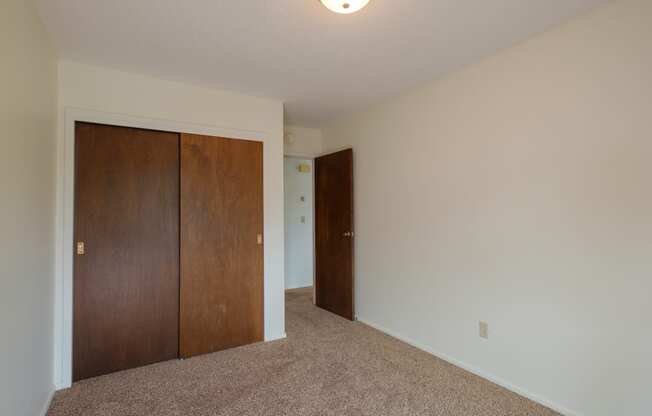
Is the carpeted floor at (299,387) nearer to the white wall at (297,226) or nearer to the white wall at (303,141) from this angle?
the white wall at (303,141)

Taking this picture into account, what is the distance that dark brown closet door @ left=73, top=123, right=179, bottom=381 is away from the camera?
2.53 metres

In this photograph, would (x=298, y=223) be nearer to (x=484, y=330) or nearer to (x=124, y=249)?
(x=124, y=249)

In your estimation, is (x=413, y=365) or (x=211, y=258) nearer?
(x=413, y=365)

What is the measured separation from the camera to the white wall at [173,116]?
2.43 m

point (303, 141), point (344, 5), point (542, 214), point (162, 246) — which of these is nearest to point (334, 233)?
point (303, 141)

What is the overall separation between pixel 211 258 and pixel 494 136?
251cm

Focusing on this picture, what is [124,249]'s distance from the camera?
2.67 meters

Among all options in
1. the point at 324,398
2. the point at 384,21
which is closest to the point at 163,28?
the point at 384,21

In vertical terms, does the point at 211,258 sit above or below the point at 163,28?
below

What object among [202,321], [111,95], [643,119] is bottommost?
[202,321]

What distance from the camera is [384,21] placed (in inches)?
78.7

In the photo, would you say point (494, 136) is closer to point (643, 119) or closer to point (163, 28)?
point (643, 119)

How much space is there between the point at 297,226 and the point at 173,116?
3067 mm

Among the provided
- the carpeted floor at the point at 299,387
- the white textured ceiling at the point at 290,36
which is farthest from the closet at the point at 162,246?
the white textured ceiling at the point at 290,36
